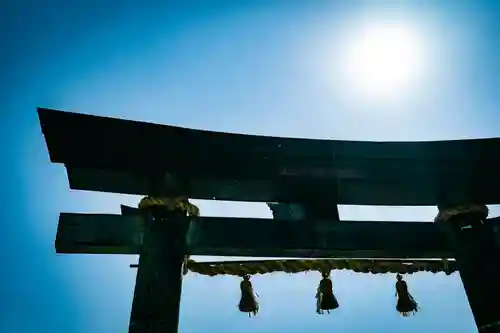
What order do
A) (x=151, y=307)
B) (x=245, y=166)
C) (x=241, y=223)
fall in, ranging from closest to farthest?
1. (x=151, y=307)
2. (x=241, y=223)
3. (x=245, y=166)

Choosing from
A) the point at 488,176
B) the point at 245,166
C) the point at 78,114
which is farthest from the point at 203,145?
the point at 488,176

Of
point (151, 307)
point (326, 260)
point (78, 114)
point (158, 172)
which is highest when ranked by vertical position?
point (78, 114)

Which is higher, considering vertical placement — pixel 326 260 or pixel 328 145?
pixel 328 145

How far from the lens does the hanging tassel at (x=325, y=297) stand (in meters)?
3.32

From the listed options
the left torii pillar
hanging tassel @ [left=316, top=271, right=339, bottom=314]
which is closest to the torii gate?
the left torii pillar

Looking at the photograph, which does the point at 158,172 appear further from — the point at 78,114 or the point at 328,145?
the point at 328,145

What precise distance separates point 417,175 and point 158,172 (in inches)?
86.3

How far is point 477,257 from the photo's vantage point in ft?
10.4

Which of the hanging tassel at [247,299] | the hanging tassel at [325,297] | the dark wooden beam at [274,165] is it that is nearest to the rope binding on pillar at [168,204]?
the dark wooden beam at [274,165]

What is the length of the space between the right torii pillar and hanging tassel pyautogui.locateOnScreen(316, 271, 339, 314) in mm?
986

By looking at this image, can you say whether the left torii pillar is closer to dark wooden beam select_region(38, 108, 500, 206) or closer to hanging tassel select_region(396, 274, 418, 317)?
dark wooden beam select_region(38, 108, 500, 206)

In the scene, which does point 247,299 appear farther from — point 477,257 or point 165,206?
point 477,257

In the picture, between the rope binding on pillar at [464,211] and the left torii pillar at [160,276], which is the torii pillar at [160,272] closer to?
the left torii pillar at [160,276]

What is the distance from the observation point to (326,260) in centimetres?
336
